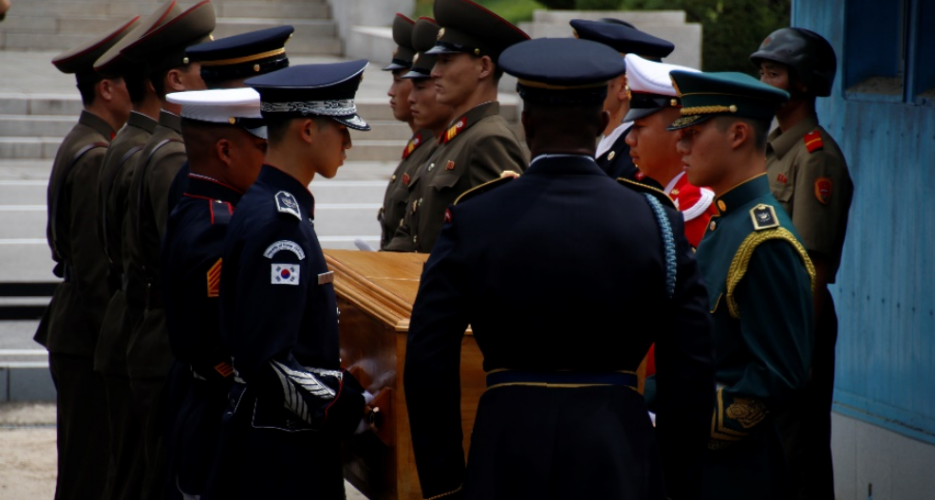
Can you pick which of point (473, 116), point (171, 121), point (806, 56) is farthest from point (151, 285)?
point (806, 56)

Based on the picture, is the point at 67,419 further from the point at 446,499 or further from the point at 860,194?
the point at 860,194

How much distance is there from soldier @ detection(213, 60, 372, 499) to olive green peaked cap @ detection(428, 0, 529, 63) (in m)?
1.88

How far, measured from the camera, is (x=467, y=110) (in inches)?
229

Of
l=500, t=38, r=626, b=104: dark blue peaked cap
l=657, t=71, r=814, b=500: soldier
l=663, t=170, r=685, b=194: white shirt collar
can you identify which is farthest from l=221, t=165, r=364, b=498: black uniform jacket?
l=663, t=170, r=685, b=194: white shirt collar

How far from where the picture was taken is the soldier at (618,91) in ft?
17.0

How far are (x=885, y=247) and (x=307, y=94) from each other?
3.17 m

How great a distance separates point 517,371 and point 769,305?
0.81m

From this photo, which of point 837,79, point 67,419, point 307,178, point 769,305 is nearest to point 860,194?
point 837,79

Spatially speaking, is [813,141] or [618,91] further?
[813,141]

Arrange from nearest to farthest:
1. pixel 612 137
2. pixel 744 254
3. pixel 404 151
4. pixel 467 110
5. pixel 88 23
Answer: pixel 744 254, pixel 612 137, pixel 467 110, pixel 404 151, pixel 88 23

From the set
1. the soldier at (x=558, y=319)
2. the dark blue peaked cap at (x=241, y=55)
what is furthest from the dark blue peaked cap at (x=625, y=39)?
the soldier at (x=558, y=319)

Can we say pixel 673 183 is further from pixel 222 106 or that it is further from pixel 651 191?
pixel 222 106

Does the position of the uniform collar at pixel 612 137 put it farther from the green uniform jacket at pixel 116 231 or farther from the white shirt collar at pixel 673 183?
the green uniform jacket at pixel 116 231

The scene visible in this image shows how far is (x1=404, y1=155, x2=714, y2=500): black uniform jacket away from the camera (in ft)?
10.0
